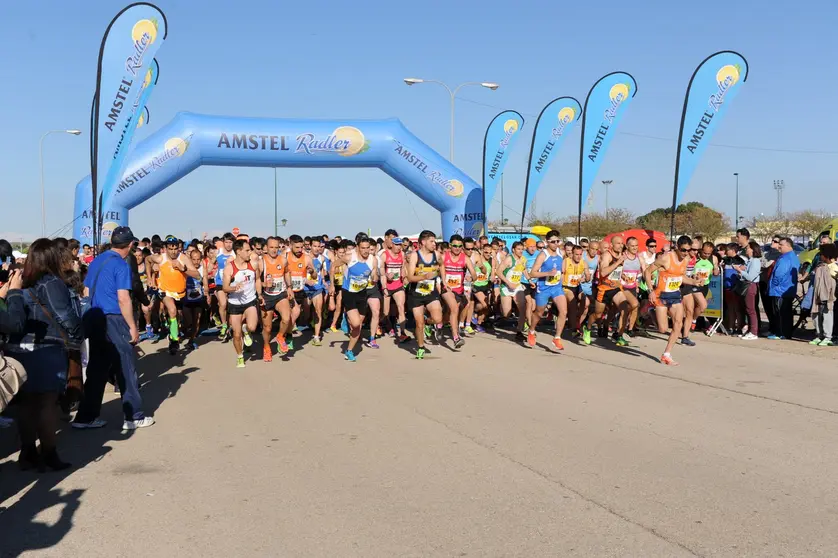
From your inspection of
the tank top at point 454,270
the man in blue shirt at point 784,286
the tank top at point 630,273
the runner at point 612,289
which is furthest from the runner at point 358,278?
the man in blue shirt at point 784,286

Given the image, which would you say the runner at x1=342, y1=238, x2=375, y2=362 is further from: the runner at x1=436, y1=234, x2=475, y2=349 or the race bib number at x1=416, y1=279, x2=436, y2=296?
the runner at x1=436, y1=234, x2=475, y2=349

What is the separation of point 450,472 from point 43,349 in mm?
3103

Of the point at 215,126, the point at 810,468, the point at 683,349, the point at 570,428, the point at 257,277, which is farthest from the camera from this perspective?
the point at 215,126

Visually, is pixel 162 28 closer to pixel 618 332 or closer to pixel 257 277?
pixel 257 277

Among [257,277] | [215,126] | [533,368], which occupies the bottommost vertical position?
[533,368]

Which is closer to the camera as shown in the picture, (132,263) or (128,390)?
(128,390)

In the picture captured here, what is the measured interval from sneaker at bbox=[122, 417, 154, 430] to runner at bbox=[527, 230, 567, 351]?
658 cm

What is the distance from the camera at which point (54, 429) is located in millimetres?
5387

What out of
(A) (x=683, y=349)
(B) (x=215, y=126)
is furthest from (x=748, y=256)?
(B) (x=215, y=126)

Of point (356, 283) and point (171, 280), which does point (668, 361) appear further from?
point (171, 280)

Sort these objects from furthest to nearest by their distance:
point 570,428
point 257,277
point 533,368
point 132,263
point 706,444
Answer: point 257,277, point 533,368, point 132,263, point 570,428, point 706,444

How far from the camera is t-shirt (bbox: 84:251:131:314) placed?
6.65 m

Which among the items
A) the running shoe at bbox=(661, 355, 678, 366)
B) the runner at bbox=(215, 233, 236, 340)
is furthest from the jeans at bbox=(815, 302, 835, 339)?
the runner at bbox=(215, 233, 236, 340)

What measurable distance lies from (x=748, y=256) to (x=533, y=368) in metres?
6.09
